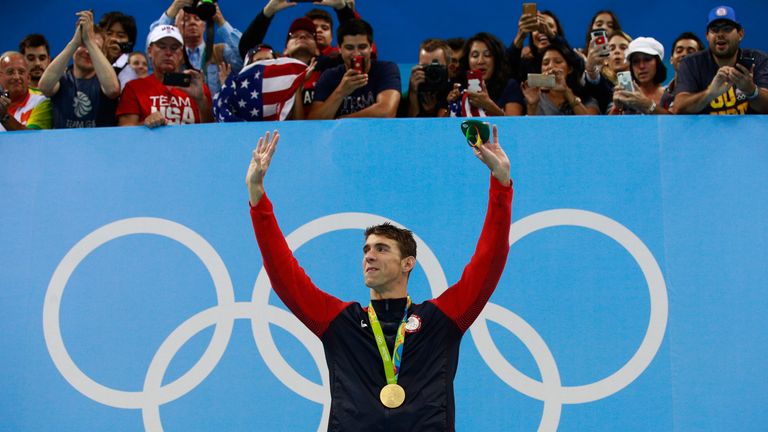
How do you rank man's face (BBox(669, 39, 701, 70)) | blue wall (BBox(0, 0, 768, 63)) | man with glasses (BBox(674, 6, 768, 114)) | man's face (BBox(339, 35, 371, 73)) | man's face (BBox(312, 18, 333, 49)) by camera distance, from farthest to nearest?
blue wall (BBox(0, 0, 768, 63)) → man's face (BBox(312, 18, 333, 49)) → man's face (BBox(669, 39, 701, 70)) → man's face (BBox(339, 35, 371, 73)) → man with glasses (BBox(674, 6, 768, 114))

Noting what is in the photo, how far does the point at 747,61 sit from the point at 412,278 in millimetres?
2806

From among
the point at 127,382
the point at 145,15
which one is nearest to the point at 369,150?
the point at 127,382

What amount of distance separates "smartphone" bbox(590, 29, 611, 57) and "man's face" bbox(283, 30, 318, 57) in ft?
7.10

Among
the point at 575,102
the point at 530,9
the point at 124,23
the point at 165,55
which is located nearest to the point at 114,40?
the point at 124,23

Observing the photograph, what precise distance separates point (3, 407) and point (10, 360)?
307 millimetres

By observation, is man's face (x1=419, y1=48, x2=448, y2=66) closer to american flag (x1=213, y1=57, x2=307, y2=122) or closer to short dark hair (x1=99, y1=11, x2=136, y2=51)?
american flag (x1=213, y1=57, x2=307, y2=122)

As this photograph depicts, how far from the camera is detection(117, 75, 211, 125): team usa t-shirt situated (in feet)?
24.3

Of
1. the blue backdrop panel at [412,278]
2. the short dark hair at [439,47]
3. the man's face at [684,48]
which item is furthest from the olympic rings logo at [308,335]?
the man's face at [684,48]

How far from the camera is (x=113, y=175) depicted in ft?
23.3

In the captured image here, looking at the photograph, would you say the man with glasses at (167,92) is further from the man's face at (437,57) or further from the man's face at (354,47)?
the man's face at (437,57)

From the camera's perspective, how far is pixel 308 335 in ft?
22.3

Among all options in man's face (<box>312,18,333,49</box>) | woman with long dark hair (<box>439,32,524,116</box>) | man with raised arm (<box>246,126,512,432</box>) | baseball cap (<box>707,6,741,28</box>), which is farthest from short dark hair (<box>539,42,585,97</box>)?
man with raised arm (<box>246,126,512,432</box>)

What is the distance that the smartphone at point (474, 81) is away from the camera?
742cm

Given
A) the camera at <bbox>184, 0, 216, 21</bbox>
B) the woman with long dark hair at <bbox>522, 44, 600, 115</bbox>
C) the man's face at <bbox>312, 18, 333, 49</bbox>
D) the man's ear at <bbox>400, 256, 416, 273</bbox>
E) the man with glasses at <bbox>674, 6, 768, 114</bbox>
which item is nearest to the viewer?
the man's ear at <bbox>400, 256, 416, 273</bbox>
